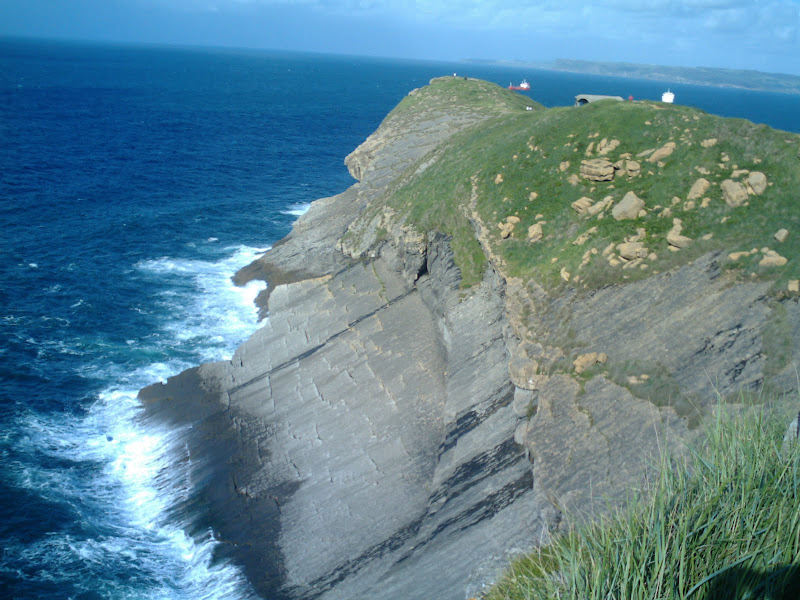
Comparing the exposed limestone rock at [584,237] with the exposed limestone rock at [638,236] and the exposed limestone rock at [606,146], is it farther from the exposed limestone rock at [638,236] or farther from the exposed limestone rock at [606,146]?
the exposed limestone rock at [606,146]

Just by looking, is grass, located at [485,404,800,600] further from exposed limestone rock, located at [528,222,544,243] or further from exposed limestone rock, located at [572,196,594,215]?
exposed limestone rock, located at [572,196,594,215]

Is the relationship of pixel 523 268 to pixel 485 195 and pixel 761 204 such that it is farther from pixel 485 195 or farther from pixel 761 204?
pixel 761 204

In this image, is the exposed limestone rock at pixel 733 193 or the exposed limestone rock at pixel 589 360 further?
the exposed limestone rock at pixel 733 193

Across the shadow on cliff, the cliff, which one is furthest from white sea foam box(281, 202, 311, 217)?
the shadow on cliff

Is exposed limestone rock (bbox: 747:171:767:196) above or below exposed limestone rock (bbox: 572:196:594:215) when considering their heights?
above

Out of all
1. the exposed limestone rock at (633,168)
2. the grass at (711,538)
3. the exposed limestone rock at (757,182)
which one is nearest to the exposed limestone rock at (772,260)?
the exposed limestone rock at (757,182)

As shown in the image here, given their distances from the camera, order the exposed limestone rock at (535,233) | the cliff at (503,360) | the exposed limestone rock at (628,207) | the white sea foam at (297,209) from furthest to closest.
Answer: the white sea foam at (297,209) → the exposed limestone rock at (535,233) → the exposed limestone rock at (628,207) → the cliff at (503,360)

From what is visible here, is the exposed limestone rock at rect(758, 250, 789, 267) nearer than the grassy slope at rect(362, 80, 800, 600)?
No
